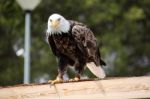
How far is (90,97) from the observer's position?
6887 mm

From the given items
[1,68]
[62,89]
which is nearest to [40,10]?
[1,68]

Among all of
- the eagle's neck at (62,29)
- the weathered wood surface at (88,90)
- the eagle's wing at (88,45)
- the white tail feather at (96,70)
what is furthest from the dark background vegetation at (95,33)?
the weathered wood surface at (88,90)

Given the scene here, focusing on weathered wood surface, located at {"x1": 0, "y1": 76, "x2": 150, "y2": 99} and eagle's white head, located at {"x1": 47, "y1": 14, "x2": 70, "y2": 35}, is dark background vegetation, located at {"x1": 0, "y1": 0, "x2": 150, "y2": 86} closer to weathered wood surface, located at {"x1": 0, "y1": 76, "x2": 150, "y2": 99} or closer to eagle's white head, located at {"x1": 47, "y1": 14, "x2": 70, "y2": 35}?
eagle's white head, located at {"x1": 47, "y1": 14, "x2": 70, "y2": 35}

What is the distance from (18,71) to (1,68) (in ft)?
2.86

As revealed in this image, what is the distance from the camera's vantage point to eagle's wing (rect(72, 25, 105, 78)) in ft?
28.6

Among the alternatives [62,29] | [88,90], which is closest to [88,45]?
[62,29]

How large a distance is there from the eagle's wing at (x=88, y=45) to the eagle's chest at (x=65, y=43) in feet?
0.23

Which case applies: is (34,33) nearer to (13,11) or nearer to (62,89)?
(13,11)

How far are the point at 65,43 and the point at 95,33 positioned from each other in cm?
1611

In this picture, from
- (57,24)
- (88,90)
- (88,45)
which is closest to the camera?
(88,90)

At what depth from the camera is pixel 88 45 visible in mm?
8836

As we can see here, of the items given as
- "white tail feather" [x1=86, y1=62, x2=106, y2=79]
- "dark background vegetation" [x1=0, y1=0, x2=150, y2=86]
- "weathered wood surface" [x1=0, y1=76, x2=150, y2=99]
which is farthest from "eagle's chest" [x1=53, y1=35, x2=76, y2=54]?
"dark background vegetation" [x1=0, y1=0, x2=150, y2=86]

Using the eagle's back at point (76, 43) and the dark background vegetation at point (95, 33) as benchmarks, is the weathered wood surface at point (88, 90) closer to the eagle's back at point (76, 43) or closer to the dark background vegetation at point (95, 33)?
the eagle's back at point (76, 43)

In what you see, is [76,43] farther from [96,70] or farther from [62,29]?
[96,70]
